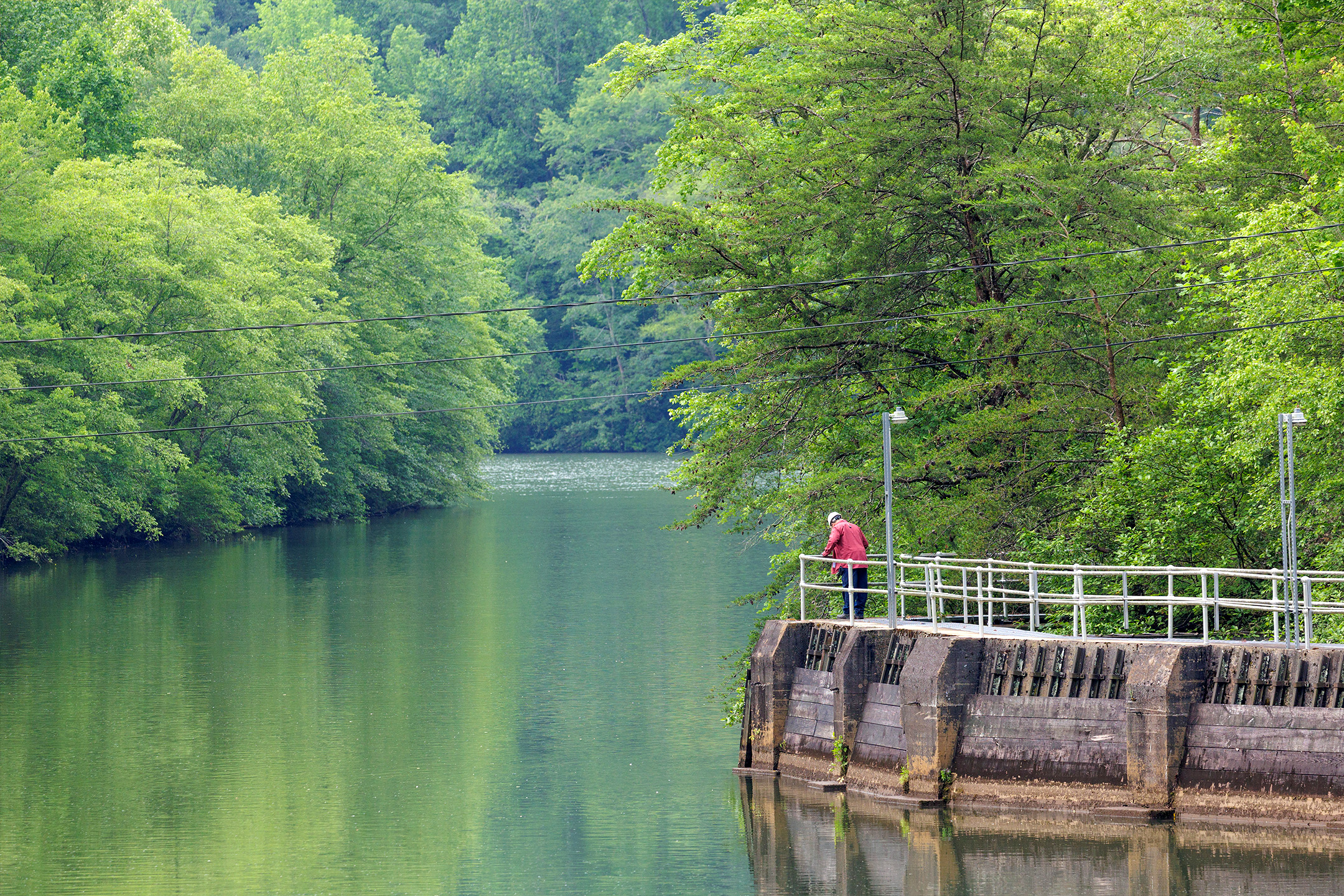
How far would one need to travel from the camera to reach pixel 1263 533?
25922 mm

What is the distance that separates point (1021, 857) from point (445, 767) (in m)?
10.2

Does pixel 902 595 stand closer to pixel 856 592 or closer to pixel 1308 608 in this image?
pixel 856 592

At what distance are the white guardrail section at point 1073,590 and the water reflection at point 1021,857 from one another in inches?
91.9

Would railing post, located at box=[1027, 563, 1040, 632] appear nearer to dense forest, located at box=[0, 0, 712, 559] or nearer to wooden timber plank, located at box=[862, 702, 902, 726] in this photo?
wooden timber plank, located at box=[862, 702, 902, 726]

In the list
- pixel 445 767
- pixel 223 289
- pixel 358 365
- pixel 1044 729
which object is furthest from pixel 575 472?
pixel 1044 729

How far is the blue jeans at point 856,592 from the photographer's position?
82.2 feet

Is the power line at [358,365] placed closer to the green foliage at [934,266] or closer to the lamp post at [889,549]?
the green foliage at [934,266]

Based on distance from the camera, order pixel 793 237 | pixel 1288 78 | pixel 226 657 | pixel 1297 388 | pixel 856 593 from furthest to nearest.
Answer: pixel 226 657
pixel 793 237
pixel 1288 78
pixel 856 593
pixel 1297 388

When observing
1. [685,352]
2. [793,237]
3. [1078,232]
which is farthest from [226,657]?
[685,352]

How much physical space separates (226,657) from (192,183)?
34485 mm

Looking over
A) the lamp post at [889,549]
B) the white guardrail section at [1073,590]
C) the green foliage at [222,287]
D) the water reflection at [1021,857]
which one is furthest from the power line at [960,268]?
the green foliage at [222,287]

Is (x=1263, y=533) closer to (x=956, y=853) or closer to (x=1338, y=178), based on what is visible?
(x=1338, y=178)

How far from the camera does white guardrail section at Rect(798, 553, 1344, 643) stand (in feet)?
68.8

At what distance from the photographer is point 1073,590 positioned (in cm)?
2586
